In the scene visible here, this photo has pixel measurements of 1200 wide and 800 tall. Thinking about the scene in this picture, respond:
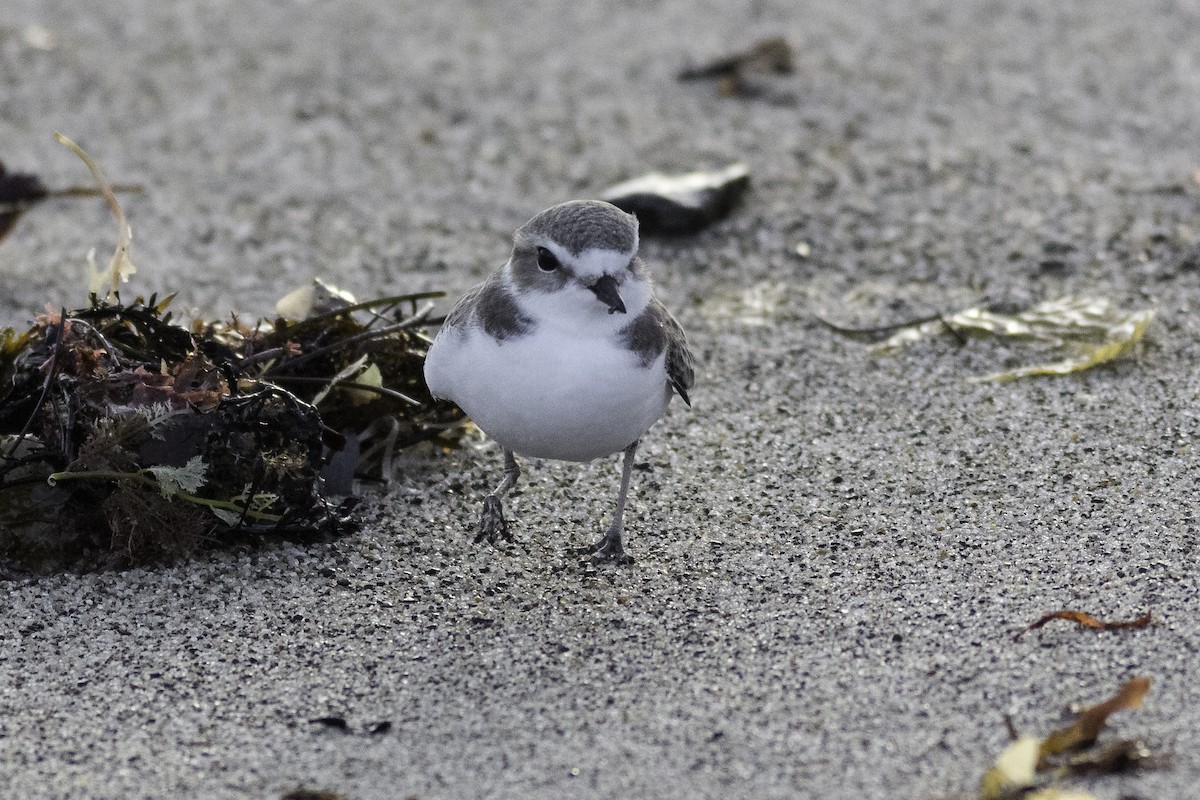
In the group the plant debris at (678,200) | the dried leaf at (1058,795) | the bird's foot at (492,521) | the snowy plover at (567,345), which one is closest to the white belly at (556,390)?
the snowy plover at (567,345)

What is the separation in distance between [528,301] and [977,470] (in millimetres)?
1612

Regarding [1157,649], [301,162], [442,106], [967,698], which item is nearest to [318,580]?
[967,698]

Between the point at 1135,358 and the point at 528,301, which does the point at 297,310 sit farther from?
the point at 1135,358

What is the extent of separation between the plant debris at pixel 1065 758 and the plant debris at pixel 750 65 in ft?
16.1

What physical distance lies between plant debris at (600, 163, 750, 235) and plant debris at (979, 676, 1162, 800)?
3354 millimetres

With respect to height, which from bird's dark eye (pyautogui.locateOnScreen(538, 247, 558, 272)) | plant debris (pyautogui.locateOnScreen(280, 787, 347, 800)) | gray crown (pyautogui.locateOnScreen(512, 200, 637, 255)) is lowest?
plant debris (pyautogui.locateOnScreen(280, 787, 347, 800))

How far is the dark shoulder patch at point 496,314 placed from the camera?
377cm

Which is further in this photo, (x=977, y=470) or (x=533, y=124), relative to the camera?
(x=533, y=124)

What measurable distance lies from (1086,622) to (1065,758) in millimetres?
556

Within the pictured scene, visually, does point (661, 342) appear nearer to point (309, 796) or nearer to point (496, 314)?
point (496, 314)

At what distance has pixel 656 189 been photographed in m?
6.14

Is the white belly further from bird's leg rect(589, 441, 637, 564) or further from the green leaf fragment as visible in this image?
the green leaf fragment

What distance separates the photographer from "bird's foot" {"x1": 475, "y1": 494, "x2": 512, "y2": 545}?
4141 mm

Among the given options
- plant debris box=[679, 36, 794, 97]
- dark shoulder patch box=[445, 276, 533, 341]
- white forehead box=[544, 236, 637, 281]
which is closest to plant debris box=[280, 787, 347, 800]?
dark shoulder patch box=[445, 276, 533, 341]
